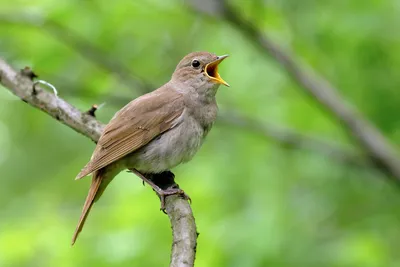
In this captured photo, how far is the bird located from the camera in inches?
197

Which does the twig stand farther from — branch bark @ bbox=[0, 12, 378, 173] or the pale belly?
the pale belly

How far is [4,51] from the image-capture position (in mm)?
7133

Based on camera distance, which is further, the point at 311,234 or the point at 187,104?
the point at 311,234

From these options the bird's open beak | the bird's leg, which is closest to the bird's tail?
the bird's leg

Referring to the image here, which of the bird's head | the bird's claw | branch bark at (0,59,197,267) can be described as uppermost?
the bird's head

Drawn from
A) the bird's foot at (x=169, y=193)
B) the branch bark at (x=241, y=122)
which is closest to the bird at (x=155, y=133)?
the bird's foot at (x=169, y=193)

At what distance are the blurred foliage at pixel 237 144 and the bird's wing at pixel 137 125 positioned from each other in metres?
0.80

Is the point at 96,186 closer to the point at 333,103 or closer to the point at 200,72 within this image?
the point at 200,72

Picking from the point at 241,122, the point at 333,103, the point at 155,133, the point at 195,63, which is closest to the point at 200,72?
the point at 195,63

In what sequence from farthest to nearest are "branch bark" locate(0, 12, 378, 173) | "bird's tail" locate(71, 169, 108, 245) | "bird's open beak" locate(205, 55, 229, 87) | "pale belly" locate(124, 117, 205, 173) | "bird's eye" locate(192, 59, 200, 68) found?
"branch bark" locate(0, 12, 378, 173)
"bird's eye" locate(192, 59, 200, 68)
"bird's open beak" locate(205, 55, 229, 87)
"pale belly" locate(124, 117, 205, 173)
"bird's tail" locate(71, 169, 108, 245)

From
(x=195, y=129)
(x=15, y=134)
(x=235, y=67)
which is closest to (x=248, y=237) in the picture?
(x=195, y=129)

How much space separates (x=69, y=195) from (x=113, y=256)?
3251 mm

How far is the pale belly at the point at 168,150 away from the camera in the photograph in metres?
5.21

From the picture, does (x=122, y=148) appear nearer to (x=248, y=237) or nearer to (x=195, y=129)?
(x=195, y=129)
